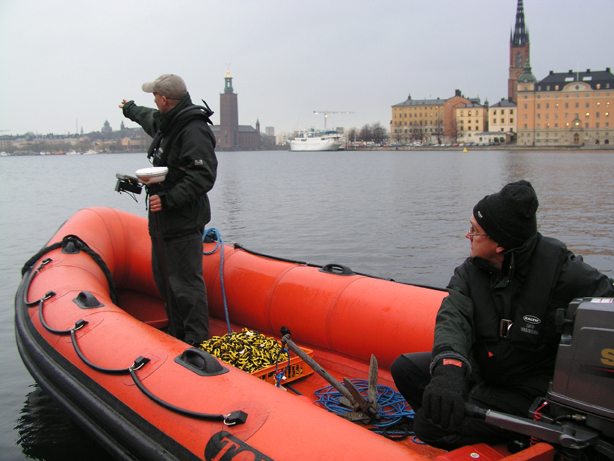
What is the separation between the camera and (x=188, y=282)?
3.58m

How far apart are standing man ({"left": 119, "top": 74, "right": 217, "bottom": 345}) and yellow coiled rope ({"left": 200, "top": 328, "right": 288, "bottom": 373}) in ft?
0.75

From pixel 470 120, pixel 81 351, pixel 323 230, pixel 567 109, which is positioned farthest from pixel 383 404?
pixel 470 120

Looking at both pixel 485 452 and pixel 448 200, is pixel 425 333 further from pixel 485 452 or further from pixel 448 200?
pixel 448 200

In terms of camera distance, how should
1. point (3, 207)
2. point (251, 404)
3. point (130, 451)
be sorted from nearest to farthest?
point (251, 404) → point (130, 451) → point (3, 207)

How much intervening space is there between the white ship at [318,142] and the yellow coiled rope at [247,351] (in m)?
98.1

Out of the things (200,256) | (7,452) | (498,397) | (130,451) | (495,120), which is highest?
(495,120)

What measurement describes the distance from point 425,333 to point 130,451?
1.74 metres

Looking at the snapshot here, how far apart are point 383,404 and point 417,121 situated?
11627 cm

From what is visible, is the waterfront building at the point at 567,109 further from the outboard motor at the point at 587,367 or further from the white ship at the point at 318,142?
the outboard motor at the point at 587,367

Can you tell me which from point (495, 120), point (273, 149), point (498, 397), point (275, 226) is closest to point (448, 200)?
point (275, 226)

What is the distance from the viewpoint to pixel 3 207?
61.1 feet

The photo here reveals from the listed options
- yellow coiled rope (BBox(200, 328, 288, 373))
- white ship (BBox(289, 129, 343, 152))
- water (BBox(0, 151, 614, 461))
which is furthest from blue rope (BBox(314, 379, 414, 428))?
white ship (BBox(289, 129, 343, 152))

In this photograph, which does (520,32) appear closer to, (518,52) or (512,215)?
(518,52)

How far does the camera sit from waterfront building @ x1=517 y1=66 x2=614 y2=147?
8244 centimetres
